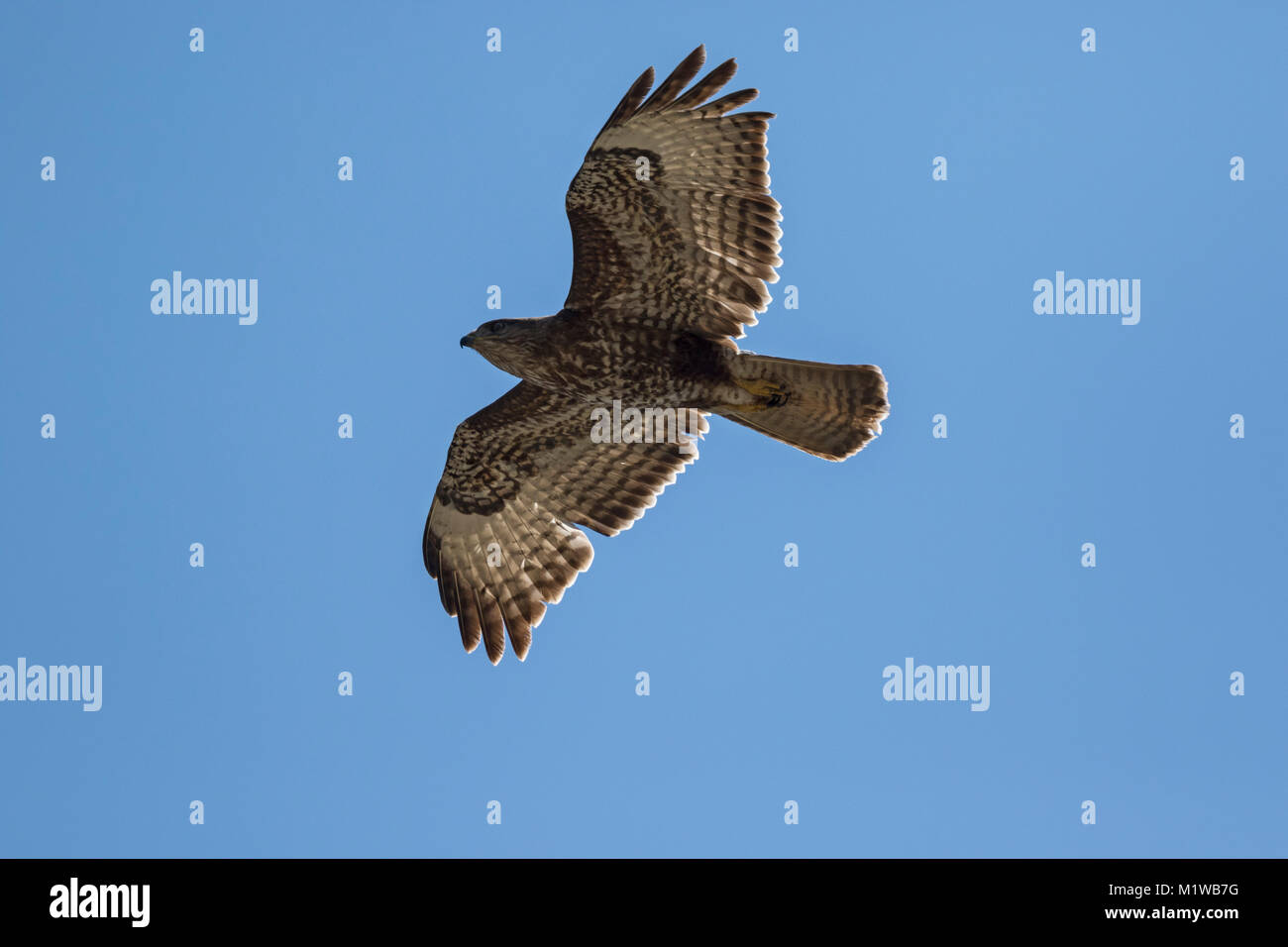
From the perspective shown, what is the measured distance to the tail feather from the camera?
34.4 ft

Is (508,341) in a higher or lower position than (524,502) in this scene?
higher

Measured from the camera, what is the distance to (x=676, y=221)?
10.5 m

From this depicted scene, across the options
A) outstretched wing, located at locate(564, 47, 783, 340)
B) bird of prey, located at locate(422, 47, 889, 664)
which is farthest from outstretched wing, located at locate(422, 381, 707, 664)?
outstretched wing, located at locate(564, 47, 783, 340)

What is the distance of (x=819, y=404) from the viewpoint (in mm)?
10641

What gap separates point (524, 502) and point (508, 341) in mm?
2061

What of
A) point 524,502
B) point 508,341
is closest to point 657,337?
point 508,341

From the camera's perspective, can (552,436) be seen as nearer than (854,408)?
No

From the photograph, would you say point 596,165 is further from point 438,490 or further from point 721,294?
point 438,490

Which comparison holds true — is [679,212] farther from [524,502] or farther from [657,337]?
[524,502]

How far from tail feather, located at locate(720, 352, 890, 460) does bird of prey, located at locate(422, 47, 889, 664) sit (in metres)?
0.01

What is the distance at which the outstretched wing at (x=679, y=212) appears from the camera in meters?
10.2
